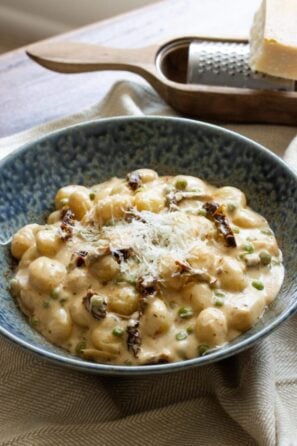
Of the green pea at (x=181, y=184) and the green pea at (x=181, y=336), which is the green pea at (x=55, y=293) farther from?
the green pea at (x=181, y=184)

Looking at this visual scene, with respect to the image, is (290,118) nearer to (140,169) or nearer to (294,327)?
(140,169)

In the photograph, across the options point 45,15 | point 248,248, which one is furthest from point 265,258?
point 45,15

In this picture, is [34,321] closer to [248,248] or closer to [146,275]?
Answer: [146,275]

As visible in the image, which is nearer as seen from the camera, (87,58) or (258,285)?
(258,285)

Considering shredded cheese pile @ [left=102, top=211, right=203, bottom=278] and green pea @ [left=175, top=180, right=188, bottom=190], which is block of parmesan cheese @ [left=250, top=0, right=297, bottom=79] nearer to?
green pea @ [left=175, top=180, right=188, bottom=190]

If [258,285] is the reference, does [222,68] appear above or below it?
above

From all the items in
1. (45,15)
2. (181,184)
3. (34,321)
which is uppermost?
(181,184)
